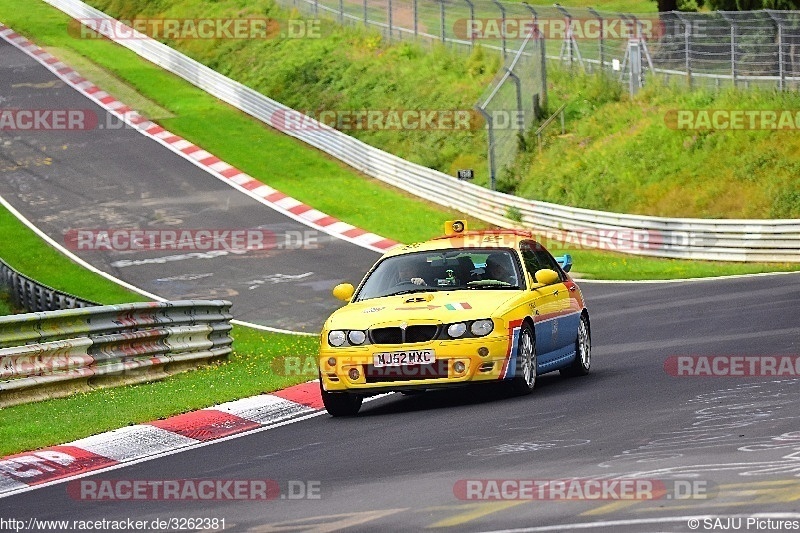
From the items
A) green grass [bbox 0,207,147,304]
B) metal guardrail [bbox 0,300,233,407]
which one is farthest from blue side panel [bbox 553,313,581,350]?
green grass [bbox 0,207,147,304]

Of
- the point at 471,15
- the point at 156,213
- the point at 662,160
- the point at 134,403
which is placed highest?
the point at 471,15

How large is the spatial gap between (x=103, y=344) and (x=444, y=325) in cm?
493

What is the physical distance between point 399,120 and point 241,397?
2966cm

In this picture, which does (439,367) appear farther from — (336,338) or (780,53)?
(780,53)

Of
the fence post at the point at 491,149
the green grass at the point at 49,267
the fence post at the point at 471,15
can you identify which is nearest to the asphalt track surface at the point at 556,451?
the green grass at the point at 49,267

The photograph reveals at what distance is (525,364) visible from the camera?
12625 millimetres

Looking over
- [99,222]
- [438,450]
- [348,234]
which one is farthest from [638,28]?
[438,450]

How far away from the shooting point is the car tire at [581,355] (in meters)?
14.2

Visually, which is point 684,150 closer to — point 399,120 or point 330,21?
point 399,120

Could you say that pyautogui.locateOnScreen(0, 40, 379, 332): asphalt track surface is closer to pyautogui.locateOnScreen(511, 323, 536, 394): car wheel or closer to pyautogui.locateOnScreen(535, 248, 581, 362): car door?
pyautogui.locateOnScreen(535, 248, 581, 362): car door

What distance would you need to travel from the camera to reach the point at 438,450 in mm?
9906

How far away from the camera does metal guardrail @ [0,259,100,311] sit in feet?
73.8

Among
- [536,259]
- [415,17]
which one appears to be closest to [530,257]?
[536,259]

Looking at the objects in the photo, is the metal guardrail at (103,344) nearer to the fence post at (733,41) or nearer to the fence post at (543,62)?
the fence post at (733,41)
